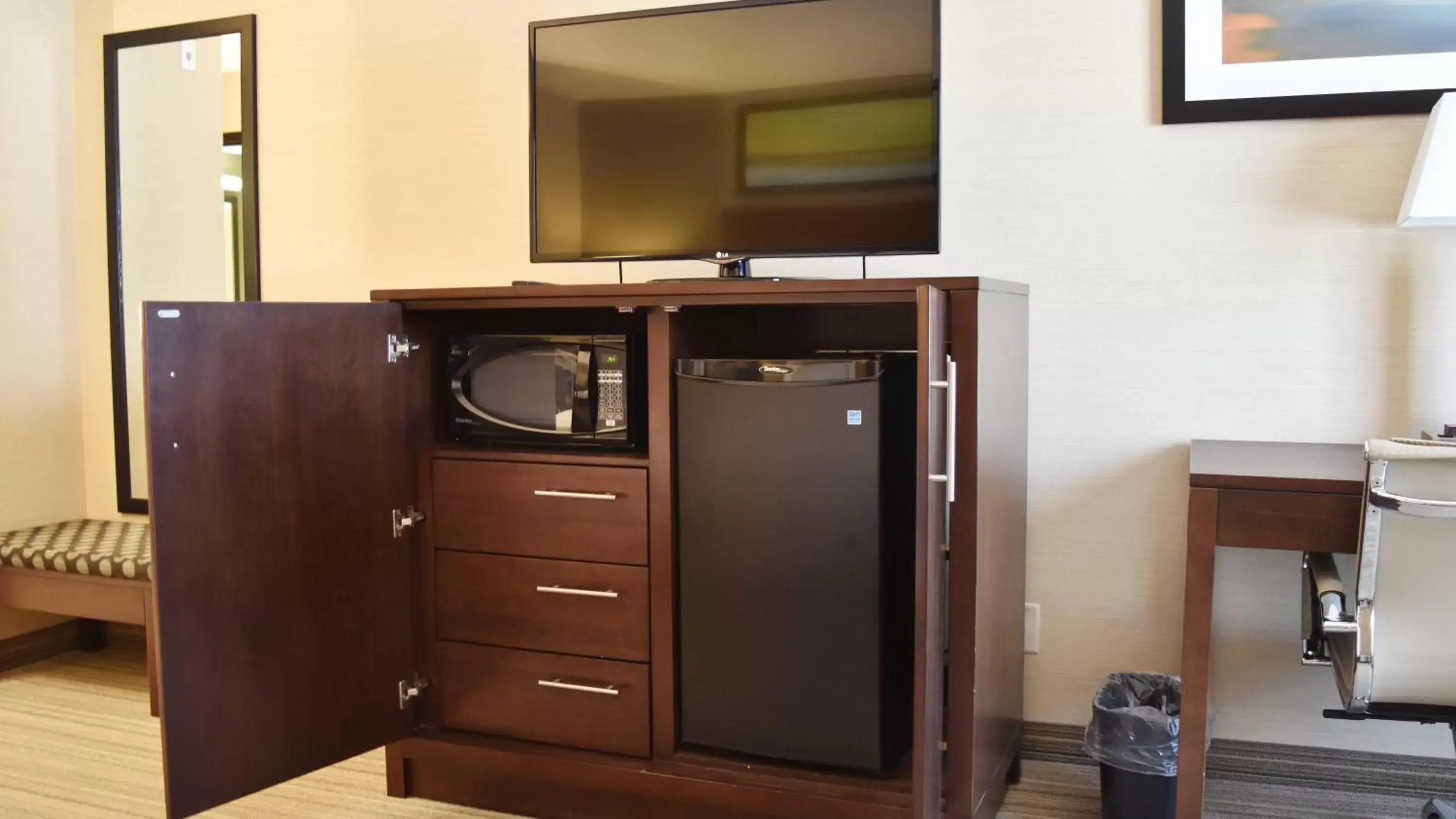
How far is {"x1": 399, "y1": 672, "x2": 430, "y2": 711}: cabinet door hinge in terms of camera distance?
93.8 inches

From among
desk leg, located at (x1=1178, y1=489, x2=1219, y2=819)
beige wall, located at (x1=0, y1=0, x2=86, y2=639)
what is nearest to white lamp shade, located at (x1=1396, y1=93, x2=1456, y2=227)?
desk leg, located at (x1=1178, y1=489, x2=1219, y2=819)

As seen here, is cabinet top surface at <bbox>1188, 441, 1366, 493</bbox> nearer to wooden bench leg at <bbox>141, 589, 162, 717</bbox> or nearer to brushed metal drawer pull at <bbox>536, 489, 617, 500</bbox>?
brushed metal drawer pull at <bbox>536, 489, 617, 500</bbox>

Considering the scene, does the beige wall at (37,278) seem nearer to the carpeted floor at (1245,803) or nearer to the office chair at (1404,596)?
the carpeted floor at (1245,803)

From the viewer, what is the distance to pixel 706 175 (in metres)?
2.45

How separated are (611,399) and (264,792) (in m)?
1.23

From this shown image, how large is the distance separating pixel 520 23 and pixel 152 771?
2.07 m

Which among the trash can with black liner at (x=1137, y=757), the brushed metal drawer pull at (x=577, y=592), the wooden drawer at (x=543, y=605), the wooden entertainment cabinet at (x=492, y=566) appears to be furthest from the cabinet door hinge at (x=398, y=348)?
the trash can with black liner at (x=1137, y=757)

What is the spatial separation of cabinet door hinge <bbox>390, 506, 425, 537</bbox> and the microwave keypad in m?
0.45

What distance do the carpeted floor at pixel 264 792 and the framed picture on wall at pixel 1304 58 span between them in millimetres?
1444

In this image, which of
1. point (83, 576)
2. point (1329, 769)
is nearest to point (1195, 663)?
point (1329, 769)

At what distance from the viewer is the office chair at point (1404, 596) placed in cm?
171

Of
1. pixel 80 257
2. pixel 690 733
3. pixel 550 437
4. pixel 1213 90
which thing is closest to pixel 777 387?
pixel 550 437

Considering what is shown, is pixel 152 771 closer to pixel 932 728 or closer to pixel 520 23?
pixel 932 728

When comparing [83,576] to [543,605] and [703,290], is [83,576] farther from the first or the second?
[703,290]
